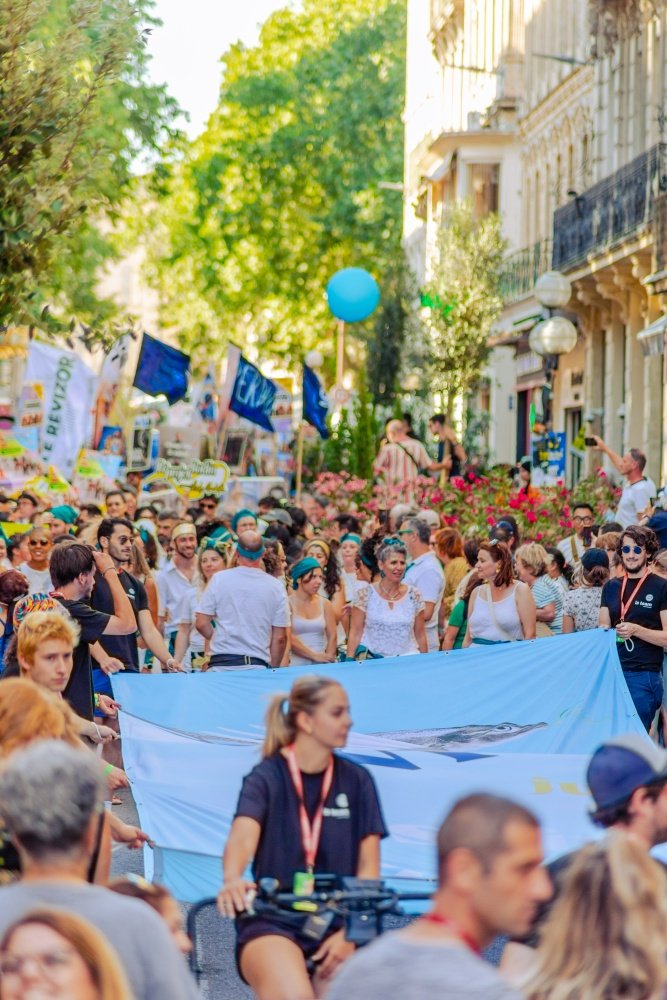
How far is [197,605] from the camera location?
14.0 meters

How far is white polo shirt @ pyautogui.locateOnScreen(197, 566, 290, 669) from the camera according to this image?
1237 cm

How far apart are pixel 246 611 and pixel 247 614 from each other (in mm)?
21

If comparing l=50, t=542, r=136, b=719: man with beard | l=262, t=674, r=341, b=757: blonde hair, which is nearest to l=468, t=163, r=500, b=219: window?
Answer: l=50, t=542, r=136, b=719: man with beard

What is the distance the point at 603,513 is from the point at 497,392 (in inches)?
1016

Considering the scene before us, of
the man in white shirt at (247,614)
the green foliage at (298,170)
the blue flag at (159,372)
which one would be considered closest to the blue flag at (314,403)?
the blue flag at (159,372)

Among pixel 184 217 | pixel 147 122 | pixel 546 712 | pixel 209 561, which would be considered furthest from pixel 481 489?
pixel 184 217

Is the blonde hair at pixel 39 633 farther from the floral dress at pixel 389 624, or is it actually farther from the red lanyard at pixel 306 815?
the floral dress at pixel 389 624

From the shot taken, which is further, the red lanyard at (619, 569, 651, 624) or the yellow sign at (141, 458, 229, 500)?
the yellow sign at (141, 458, 229, 500)

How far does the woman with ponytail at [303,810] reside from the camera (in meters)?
6.22

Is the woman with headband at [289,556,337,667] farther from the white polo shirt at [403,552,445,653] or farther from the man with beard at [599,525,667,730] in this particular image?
the man with beard at [599,525,667,730]

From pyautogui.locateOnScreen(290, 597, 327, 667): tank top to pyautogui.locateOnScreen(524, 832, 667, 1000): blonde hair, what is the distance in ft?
29.3

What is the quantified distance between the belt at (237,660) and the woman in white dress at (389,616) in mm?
761

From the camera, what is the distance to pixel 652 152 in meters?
27.1

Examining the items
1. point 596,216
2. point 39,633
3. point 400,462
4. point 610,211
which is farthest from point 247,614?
point 596,216
